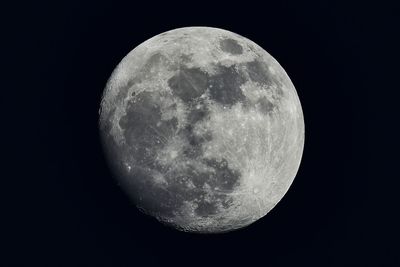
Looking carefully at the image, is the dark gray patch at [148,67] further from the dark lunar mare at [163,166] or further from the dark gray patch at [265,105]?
the dark gray patch at [265,105]

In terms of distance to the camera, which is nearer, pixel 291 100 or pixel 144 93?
pixel 144 93

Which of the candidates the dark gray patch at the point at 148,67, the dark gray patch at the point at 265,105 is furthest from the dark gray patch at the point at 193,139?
the dark gray patch at the point at 148,67

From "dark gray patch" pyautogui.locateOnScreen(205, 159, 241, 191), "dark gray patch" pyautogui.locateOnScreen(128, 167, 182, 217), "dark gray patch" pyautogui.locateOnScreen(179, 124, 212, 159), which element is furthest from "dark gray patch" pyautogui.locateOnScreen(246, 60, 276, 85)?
"dark gray patch" pyautogui.locateOnScreen(128, 167, 182, 217)

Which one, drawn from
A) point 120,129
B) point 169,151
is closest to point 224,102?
point 169,151

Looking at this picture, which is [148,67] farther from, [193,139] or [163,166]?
[163,166]

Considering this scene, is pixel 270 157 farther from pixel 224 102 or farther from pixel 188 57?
pixel 188 57

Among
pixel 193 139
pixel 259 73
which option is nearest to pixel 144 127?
pixel 193 139

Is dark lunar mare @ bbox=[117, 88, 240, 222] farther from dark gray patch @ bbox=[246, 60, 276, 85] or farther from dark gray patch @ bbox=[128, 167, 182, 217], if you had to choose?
dark gray patch @ bbox=[246, 60, 276, 85]
